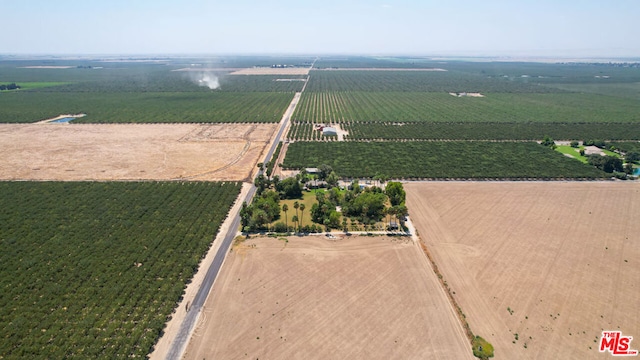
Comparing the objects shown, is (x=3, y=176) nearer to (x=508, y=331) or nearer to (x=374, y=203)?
(x=374, y=203)

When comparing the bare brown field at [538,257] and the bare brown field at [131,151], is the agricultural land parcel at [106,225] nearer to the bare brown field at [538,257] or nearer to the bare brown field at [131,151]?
the bare brown field at [131,151]

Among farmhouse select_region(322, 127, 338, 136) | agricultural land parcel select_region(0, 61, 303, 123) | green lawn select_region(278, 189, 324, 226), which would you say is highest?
agricultural land parcel select_region(0, 61, 303, 123)

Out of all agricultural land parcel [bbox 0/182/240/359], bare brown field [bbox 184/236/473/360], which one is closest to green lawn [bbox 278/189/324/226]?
bare brown field [bbox 184/236/473/360]

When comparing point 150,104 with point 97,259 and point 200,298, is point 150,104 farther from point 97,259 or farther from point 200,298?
point 200,298

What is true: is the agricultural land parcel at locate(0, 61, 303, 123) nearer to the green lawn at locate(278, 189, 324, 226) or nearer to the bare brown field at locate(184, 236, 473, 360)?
the green lawn at locate(278, 189, 324, 226)

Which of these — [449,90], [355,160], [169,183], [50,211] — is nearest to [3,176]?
[50,211]

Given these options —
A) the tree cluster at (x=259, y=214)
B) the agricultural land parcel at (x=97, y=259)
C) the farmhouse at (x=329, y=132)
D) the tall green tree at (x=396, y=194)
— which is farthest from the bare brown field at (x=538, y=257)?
the farmhouse at (x=329, y=132)
